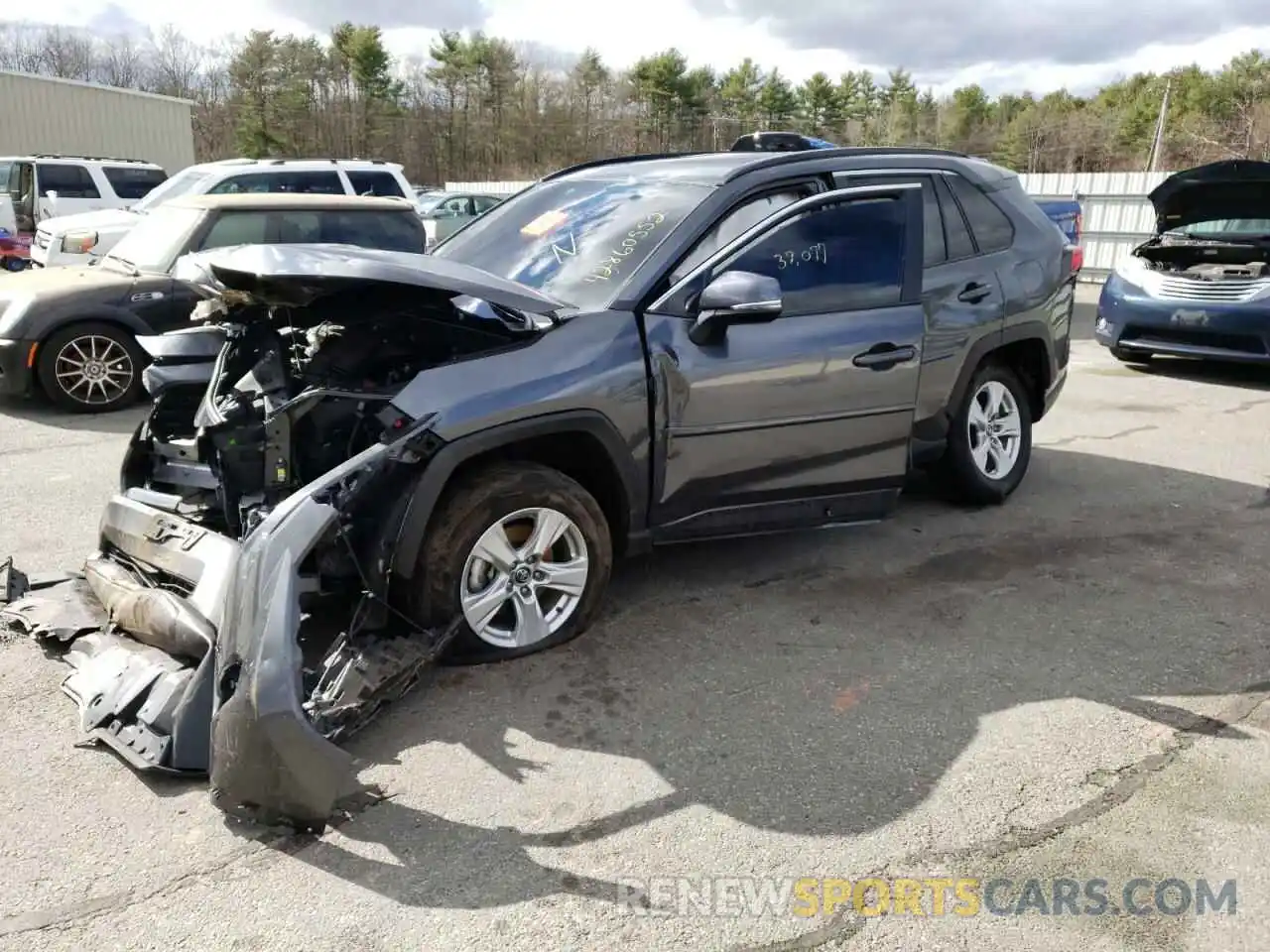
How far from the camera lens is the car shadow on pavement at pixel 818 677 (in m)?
2.92

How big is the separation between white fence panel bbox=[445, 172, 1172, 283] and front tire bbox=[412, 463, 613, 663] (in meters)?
16.5

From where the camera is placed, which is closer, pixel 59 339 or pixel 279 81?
pixel 59 339

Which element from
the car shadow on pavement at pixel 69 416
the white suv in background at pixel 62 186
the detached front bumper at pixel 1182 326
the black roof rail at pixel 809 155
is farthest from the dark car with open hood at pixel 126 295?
the white suv in background at pixel 62 186

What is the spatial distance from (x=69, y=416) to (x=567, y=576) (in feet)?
19.3

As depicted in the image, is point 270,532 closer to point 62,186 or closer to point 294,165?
point 294,165

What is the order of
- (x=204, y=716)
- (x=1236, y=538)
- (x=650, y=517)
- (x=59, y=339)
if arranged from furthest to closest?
(x=59, y=339)
(x=1236, y=538)
(x=650, y=517)
(x=204, y=716)

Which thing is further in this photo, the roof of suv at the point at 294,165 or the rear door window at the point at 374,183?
the rear door window at the point at 374,183

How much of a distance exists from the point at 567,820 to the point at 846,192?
3012 millimetres

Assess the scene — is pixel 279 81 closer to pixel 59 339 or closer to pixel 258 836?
pixel 59 339

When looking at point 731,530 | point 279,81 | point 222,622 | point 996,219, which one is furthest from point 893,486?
point 279,81

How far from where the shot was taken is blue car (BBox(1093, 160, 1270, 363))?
30.7 ft

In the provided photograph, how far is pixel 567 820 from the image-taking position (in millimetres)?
2938

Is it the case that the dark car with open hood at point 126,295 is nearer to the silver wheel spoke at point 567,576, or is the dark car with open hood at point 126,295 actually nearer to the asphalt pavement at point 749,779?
the asphalt pavement at point 749,779

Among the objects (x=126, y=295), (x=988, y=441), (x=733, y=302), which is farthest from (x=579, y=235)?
(x=126, y=295)
